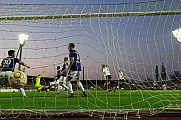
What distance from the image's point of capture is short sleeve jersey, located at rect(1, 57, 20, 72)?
6.91 m

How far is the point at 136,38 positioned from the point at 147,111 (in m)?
2.77

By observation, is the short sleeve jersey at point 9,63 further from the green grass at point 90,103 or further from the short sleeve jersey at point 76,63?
the short sleeve jersey at point 76,63

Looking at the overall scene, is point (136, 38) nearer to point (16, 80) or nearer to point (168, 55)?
point (168, 55)

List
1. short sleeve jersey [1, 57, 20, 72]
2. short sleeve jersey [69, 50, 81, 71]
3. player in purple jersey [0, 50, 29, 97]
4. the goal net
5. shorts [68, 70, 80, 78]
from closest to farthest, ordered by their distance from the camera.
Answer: the goal net
player in purple jersey [0, 50, 29, 97]
short sleeve jersey [1, 57, 20, 72]
short sleeve jersey [69, 50, 81, 71]
shorts [68, 70, 80, 78]

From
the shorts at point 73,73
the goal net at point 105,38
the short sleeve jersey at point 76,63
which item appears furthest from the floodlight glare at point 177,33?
the shorts at point 73,73

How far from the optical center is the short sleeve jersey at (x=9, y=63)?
6.91 metres

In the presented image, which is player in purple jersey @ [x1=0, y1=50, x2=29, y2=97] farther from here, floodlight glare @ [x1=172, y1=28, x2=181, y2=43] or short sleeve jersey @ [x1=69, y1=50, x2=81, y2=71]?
floodlight glare @ [x1=172, y1=28, x2=181, y2=43]

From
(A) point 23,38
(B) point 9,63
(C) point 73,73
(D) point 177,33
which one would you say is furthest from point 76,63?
(D) point 177,33

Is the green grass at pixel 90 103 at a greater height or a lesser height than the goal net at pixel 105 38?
lesser

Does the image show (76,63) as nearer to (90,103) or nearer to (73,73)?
(73,73)

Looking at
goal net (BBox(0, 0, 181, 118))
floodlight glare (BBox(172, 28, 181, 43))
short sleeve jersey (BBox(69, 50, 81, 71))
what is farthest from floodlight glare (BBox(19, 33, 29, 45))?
floodlight glare (BBox(172, 28, 181, 43))

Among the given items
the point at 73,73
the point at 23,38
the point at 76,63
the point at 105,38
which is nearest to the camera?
the point at 23,38

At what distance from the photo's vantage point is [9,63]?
7242mm

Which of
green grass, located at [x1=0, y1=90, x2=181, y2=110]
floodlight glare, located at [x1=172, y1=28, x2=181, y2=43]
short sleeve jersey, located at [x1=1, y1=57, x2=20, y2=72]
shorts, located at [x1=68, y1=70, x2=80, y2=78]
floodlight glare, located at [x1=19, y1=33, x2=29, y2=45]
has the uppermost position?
floodlight glare, located at [x1=172, y1=28, x2=181, y2=43]
